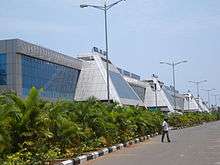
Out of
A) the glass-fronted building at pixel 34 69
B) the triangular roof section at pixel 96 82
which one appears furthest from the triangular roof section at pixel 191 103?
the glass-fronted building at pixel 34 69

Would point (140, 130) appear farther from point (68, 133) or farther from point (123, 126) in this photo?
point (68, 133)

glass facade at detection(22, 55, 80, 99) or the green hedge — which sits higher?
glass facade at detection(22, 55, 80, 99)

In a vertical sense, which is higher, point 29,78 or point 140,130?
point 29,78

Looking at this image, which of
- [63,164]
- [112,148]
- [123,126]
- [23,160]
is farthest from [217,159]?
[123,126]

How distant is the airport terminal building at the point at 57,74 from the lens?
63.9 meters

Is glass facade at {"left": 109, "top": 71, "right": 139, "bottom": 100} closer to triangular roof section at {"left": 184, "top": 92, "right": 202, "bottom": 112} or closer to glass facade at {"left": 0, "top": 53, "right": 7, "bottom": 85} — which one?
glass facade at {"left": 0, "top": 53, "right": 7, "bottom": 85}

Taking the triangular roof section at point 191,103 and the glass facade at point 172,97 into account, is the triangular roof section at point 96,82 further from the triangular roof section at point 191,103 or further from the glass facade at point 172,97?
the triangular roof section at point 191,103

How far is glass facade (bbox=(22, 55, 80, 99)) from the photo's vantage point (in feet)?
220

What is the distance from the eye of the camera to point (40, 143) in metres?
15.6

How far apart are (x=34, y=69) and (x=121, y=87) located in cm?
2820

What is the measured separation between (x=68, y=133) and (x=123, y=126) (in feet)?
35.8

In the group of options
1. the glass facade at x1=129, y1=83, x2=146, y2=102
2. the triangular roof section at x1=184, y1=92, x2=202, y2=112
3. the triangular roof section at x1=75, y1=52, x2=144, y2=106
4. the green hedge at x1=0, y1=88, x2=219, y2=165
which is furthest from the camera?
the triangular roof section at x1=184, y1=92, x2=202, y2=112

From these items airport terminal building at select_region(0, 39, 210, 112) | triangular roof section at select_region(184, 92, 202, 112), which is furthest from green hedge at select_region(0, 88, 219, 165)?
triangular roof section at select_region(184, 92, 202, 112)

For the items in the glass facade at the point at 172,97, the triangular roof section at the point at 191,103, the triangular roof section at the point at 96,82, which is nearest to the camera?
the triangular roof section at the point at 96,82
